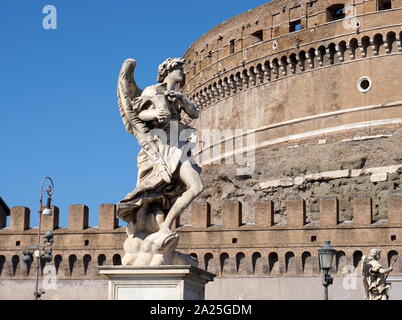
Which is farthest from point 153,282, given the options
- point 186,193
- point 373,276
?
point 373,276

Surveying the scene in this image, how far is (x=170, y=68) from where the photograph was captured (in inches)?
314

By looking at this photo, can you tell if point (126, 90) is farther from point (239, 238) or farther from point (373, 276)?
point (239, 238)

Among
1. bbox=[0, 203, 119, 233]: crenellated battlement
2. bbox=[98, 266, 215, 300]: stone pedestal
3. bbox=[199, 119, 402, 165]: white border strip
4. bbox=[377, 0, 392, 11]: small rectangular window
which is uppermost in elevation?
bbox=[377, 0, 392, 11]: small rectangular window

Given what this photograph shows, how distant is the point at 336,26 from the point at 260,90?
4667 millimetres

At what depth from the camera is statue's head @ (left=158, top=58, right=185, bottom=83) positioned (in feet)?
26.2

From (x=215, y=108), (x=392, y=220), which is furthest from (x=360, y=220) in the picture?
(x=215, y=108)

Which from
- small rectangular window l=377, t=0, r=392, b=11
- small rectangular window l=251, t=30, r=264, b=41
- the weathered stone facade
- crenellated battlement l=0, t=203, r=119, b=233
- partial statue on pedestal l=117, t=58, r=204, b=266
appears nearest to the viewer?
partial statue on pedestal l=117, t=58, r=204, b=266

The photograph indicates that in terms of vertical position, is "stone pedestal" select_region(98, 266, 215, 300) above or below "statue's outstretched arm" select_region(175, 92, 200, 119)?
below

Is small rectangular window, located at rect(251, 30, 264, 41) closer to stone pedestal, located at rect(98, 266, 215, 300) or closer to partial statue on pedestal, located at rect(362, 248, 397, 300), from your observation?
partial statue on pedestal, located at rect(362, 248, 397, 300)

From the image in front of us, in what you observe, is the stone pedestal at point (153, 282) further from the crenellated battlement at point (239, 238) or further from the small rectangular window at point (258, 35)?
the small rectangular window at point (258, 35)

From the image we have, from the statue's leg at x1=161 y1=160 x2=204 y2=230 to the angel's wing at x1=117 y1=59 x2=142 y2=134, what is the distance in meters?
0.72

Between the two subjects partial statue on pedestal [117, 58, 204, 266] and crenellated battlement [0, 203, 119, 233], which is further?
crenellated battlement [0, 203, 119, 233]

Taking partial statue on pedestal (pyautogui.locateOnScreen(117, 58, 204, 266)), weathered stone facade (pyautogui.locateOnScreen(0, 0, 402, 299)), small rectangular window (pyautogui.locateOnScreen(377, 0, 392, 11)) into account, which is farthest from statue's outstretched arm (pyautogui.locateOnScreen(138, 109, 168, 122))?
small rectangular window (pyautogui.locateOnScreen(377, 0, 392, 11))
